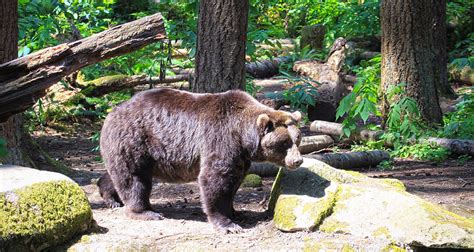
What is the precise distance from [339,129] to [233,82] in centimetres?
379

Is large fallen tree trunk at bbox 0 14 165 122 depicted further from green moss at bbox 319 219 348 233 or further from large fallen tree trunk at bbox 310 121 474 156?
large fallen tree trunk at bbox 310 121 474 156

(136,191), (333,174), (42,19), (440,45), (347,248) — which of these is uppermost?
(42,19)

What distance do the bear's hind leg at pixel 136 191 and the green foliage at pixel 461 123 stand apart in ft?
20.3

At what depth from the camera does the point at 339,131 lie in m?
11.5

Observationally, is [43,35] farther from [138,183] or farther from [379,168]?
[379,168]

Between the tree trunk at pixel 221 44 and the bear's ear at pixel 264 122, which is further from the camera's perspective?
the tree trunk at pixel 221 44

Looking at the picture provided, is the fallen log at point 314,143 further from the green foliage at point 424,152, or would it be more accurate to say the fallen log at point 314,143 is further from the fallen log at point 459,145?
the fallen log at point 459,145

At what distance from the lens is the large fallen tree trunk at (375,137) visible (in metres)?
10.1

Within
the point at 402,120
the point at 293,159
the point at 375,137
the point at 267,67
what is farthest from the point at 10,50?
the point at 267,67

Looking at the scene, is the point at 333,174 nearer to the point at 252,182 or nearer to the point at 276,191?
the point at 276,191

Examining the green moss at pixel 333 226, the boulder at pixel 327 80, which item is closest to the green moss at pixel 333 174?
the green moss at pixel 333 226

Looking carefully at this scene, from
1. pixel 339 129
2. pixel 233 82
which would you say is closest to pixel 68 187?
pixel 233 82

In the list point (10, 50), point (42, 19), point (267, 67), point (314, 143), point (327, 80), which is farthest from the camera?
point (267, 67)

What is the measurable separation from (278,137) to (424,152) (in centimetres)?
501
